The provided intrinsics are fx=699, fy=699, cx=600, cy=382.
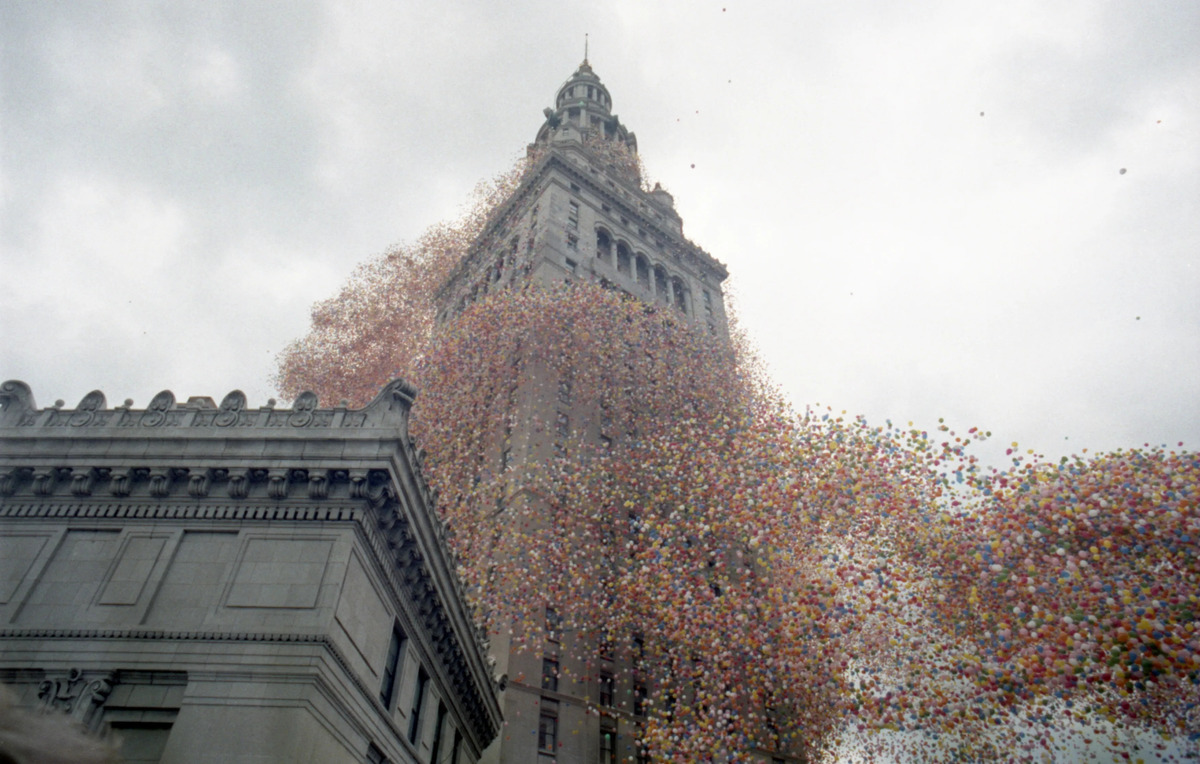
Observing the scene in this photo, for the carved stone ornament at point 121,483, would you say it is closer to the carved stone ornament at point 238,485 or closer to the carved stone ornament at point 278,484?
Answer: the carved stone ornament at point 238,485

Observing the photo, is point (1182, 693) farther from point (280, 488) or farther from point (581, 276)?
point (581, 276)

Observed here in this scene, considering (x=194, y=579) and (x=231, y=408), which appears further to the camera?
(x=231, y=408)

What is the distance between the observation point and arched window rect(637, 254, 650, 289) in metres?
58.2

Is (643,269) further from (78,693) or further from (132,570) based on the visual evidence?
(78,693)

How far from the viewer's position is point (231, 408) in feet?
50.9

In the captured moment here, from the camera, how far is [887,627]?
930 inches

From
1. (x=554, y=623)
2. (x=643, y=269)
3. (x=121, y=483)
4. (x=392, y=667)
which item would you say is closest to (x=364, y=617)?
(x=392, y=667)

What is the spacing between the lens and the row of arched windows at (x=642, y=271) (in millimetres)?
56844

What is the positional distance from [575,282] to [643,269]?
468 inches

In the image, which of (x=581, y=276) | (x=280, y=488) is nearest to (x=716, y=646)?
(x=280, y=488)

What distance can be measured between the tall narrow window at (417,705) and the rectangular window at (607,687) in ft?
49.5

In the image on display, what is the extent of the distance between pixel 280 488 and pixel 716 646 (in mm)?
16832

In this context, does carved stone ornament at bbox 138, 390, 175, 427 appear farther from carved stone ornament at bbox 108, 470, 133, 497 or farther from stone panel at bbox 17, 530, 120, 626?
stone panel at bbox 17, 530, 120, 626

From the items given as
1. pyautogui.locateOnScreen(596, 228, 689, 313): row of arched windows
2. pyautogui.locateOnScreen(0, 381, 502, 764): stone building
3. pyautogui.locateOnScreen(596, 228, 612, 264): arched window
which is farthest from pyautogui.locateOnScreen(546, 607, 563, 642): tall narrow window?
pyautogui.locateOnScreen(596, 228, 612, 264): arched window
